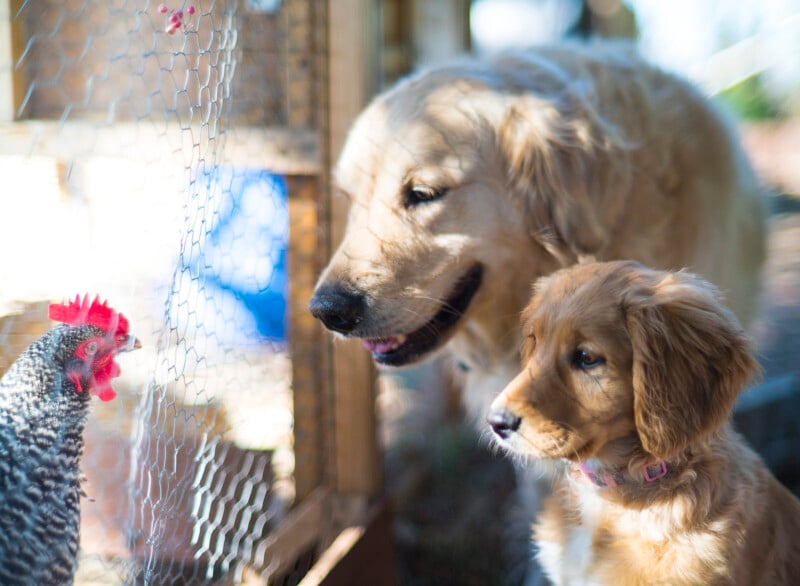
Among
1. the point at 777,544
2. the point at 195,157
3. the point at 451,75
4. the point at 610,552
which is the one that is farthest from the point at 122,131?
the point at 777,544

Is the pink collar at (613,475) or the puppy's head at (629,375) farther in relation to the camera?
the pink collar at (613,475)

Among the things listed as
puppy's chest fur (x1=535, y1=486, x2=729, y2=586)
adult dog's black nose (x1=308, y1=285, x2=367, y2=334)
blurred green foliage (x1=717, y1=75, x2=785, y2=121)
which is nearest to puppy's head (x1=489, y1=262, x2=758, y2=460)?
puppy's chest fur (x1=535, y1=486, x2=729, y2=586)

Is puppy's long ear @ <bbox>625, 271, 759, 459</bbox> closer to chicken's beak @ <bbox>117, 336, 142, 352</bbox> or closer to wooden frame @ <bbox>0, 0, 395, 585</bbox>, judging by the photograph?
chicken's beak @ <bbox>117, 336, 142, 352</bbox>

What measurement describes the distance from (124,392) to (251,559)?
2.40ft

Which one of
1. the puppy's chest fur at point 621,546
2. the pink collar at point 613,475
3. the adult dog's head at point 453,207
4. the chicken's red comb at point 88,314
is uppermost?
the adult dog's head at point 453,207

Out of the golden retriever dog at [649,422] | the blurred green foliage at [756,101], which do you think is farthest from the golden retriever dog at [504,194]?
the blurred green foliage at [756,101]

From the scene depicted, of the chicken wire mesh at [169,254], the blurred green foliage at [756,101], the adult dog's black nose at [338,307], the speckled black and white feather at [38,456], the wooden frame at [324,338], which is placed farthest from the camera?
the blurred green foliage at [756,101]

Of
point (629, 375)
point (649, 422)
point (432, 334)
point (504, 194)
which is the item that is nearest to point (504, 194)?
point (504, 194)

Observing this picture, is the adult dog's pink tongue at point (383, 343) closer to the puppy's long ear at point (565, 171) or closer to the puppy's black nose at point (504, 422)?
the puppy's long ear at point (565, 171)

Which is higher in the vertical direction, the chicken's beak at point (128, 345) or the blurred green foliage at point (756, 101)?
the blurred green foliage at point (756, 101)

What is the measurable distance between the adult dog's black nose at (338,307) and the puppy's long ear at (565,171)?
638mm

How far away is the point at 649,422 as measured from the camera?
1.45m

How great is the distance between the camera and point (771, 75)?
4.03m

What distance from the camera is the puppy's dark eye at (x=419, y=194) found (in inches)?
85.6
